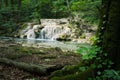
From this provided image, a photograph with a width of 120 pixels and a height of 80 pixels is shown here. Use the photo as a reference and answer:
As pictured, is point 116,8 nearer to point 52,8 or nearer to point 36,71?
point 36,71

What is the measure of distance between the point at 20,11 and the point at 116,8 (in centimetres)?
3467

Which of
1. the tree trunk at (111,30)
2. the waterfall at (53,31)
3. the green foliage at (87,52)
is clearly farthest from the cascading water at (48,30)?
the green foliage at (87,52)

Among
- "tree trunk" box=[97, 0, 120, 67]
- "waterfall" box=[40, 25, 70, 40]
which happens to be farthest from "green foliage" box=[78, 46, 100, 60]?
"waterfall" box=[40, 25, 70, 40]

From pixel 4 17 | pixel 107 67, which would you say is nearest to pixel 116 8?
pixel 107 67

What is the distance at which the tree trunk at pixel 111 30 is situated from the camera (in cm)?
509

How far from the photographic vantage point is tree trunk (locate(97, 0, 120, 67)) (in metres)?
5.09

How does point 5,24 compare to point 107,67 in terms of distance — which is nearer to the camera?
point 107,67

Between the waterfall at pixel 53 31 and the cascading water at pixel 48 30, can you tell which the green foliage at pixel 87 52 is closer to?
the cascading water at pixel 48 30

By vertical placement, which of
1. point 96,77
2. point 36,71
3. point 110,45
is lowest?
point 36,71

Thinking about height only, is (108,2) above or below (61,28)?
above

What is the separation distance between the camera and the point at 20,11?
38.9 meters

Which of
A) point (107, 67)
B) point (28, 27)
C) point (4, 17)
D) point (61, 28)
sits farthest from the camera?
point (4, 17)

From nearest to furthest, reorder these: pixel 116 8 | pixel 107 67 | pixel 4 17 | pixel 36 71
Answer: pixel 107 67
pixel 116 8
pixel 36 71
pixel 4 17

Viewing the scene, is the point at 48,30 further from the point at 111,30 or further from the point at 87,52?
the point at 87,52
